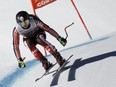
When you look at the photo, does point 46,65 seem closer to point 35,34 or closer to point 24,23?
point 35,34

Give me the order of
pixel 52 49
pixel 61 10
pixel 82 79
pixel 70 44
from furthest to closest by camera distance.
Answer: pixel 61 10 < pixel 70 44 < pixel 52 49 < pixel 82 79

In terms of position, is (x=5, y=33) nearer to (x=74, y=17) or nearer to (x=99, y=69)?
(x=74, y=17)

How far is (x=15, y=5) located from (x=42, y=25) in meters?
8.57

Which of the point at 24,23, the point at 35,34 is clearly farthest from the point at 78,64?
the point at 24,23

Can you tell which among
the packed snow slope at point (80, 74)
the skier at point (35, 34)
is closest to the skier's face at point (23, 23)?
the skier at point (35, 34)

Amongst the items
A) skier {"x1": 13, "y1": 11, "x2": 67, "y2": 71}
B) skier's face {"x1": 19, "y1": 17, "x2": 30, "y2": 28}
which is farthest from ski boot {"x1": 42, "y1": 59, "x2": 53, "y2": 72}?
skier's face {"x1": 19, "y1": 17, "x2": 30, "y2": 28}

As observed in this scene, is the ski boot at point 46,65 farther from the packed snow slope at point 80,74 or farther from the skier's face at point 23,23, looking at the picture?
the skier's face at point 23,23

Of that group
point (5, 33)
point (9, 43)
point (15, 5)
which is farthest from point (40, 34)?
point (15, 5)

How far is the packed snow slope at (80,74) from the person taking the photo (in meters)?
5.64

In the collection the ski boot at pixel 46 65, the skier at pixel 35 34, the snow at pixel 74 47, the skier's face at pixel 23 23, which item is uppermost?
the skier's face at pixel 23 23

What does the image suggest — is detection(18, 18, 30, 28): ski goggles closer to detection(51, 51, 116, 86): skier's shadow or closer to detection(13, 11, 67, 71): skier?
detection(13, 11, 67, 71): skier

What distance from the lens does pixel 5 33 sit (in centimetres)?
1367

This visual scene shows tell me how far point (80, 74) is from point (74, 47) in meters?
4.16

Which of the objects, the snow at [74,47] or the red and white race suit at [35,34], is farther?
the red and white race suit at [35,34]
